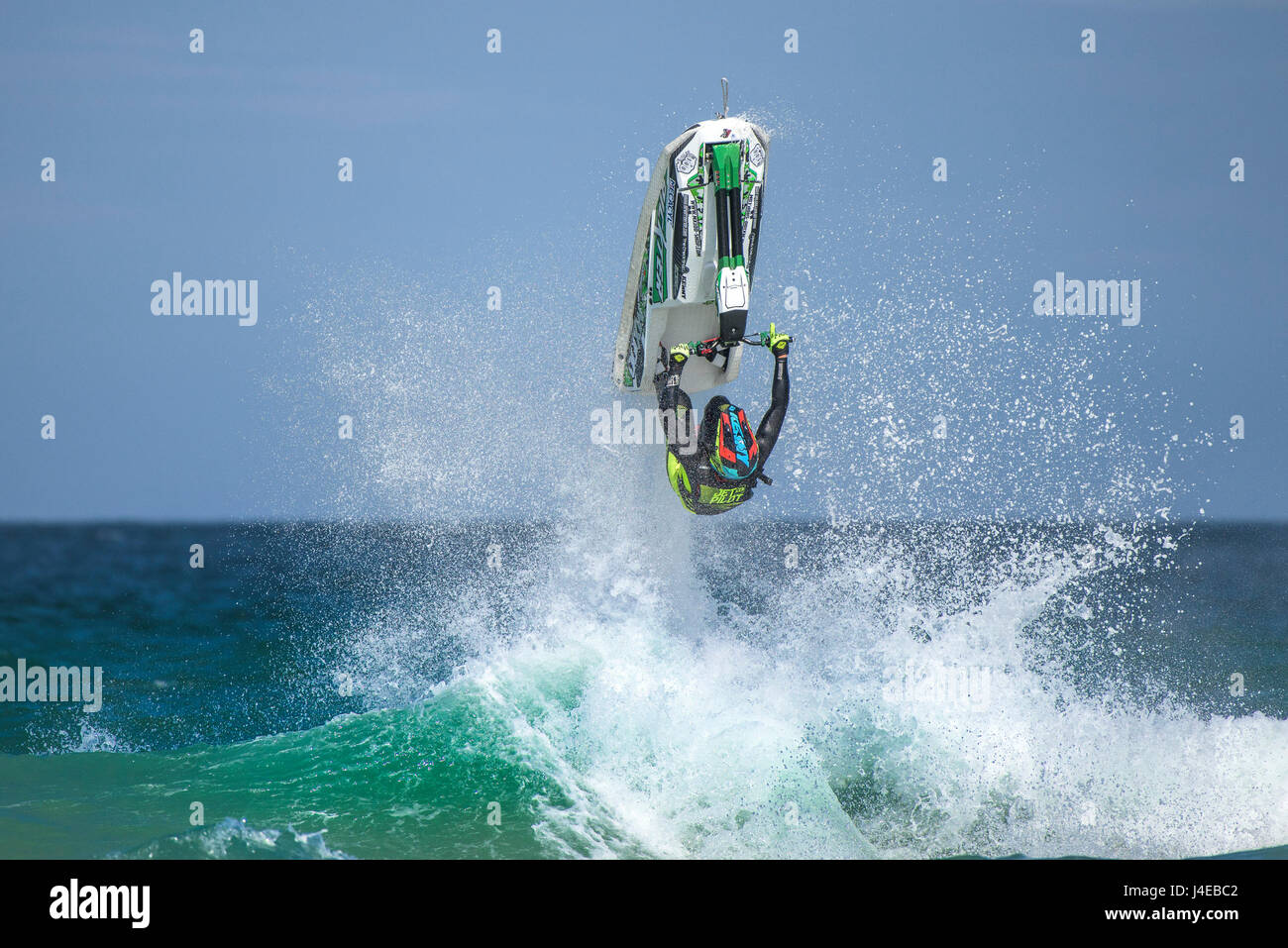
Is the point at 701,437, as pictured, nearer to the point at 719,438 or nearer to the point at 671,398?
the point at 719,438

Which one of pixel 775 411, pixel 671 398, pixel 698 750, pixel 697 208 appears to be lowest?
pixel 698 750

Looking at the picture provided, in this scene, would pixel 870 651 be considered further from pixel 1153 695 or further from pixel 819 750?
pixel 1153 695

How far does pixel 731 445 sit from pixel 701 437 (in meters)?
0.33

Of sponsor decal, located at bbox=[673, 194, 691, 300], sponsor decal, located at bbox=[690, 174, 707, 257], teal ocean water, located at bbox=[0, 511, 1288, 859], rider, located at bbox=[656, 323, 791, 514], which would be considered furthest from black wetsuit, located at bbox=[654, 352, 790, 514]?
teal ocean water, located at bbox=[0, 511, 1288, 859]

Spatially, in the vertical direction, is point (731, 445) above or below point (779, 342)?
below

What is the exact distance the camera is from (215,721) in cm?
1769

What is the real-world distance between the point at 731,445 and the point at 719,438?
13 cm

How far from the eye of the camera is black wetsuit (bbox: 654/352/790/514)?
9680 millimetres

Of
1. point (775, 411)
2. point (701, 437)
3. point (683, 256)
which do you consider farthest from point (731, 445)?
point (683, 256)

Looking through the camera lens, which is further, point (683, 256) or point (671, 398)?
point (683, 256)

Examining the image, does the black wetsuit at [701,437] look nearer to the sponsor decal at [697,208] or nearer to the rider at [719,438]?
the rider at [719,438]

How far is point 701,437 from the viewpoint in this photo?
981 centimetres

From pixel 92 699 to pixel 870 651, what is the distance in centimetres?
1503

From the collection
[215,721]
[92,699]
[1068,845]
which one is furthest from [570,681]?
[92,699]
